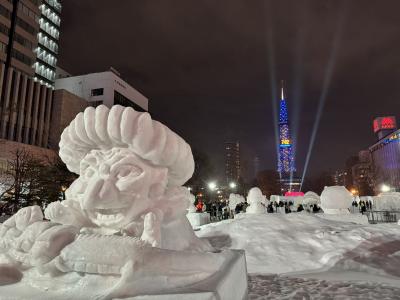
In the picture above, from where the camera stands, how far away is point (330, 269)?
5973 mm

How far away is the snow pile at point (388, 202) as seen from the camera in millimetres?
19938

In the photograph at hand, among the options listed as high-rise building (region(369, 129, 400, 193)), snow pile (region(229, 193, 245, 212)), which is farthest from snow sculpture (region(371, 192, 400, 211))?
high-rise building (region(369, 129, 400, 193))

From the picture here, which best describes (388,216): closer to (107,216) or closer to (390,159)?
(107,216)

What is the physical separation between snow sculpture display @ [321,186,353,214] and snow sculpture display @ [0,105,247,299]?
29.5 ft

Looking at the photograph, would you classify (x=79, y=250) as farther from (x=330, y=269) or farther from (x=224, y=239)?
(x=224, y=239)

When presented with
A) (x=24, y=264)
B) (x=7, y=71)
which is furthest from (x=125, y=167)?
(x=7, y=71)

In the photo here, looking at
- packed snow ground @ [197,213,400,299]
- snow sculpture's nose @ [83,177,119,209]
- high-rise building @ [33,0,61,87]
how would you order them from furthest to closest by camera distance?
high-rise building @ [33,0,61,87]
packed snow ground @ [197,213,400,299]
snow sculpture's nose @ [83,177,119,209]

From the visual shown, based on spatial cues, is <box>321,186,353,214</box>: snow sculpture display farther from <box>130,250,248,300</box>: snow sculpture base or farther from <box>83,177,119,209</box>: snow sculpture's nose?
<box>83,177,119,209</box>: snow sculpture's nose

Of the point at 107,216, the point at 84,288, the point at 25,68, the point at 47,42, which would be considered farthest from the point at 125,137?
the point at 47,42

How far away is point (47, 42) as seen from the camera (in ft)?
170

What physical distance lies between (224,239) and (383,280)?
362 centimetres

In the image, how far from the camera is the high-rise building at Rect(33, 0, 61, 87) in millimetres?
50281

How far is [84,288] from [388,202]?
23.7 metres

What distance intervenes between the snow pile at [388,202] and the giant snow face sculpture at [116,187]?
2216cm
